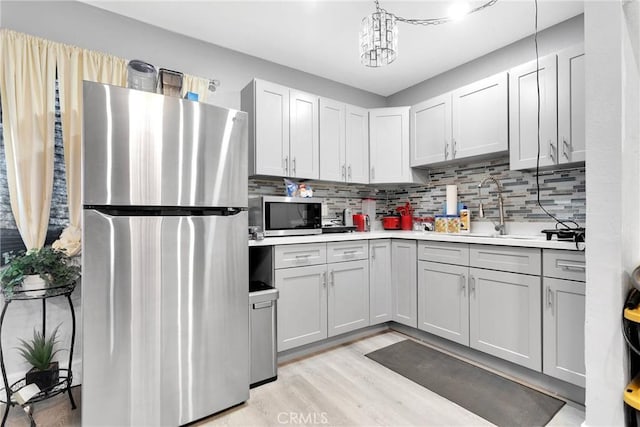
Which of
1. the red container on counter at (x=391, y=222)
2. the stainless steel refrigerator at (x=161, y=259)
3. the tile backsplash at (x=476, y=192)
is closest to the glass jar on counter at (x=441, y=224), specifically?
the tile backsplash at (x=476, y=192)

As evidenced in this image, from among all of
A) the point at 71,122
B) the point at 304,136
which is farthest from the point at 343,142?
the point at 71,122

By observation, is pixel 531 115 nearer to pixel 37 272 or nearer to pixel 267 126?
pixel 267 126

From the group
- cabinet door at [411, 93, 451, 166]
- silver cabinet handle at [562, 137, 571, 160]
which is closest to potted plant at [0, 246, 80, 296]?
cabinet door at [411, 93, 451, 166]

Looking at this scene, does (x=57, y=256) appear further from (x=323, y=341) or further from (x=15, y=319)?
(x=323, y=341)

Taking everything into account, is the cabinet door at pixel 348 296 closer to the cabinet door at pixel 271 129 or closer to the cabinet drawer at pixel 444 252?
the cabinet drawer at pixel 444 252

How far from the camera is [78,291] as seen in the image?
213cm

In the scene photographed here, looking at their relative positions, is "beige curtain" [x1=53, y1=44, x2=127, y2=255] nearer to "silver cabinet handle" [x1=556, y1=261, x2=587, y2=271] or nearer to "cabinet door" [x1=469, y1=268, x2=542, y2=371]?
"cabinet door" [x1=469, y1=268, x2=542, y2=371]

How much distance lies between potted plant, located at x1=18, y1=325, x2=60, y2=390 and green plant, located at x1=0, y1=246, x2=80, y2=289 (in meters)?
0.48

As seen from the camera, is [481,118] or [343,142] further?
[343,142]

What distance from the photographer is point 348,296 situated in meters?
2.71

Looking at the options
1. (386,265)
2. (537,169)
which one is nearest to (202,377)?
(386,265)

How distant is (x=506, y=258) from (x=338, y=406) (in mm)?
1463

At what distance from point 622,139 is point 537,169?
98 centimetres

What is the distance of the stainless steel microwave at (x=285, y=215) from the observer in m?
2.61
